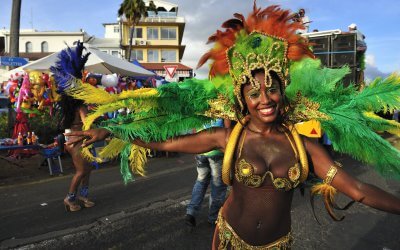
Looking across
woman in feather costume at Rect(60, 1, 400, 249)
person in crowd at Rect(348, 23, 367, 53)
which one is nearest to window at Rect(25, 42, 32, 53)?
person in crowd at Rect(348, 23, 367, 53)

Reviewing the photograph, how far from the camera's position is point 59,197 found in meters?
6.36

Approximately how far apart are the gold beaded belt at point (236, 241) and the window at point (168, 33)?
170ft

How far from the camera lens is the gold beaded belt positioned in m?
2.29

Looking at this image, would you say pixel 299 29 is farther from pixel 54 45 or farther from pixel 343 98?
pixel 54 45

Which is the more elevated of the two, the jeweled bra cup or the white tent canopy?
the white tent canopy

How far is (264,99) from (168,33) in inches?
2066

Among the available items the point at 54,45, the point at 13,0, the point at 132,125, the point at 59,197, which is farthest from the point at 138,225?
the point at 54,45

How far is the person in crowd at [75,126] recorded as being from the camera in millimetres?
5480

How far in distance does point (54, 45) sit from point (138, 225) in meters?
54.7

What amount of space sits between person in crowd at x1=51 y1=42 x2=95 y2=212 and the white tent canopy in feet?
14.8

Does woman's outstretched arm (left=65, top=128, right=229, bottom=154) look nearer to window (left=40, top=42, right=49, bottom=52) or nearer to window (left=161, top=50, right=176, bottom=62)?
window (left=161, top=50, right=176, bottom=62)

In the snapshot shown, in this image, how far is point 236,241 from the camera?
2316mm

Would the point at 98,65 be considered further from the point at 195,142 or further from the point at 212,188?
the point at 195,142

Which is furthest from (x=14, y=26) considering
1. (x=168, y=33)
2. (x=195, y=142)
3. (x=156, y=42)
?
(x=168, y=33)
